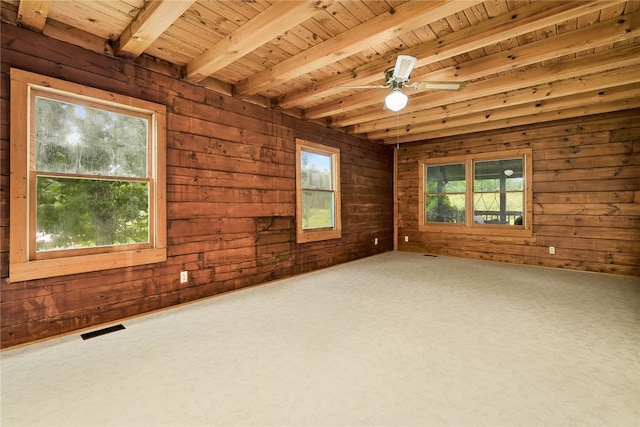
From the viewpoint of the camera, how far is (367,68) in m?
3.11

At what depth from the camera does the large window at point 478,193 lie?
17.1 feet

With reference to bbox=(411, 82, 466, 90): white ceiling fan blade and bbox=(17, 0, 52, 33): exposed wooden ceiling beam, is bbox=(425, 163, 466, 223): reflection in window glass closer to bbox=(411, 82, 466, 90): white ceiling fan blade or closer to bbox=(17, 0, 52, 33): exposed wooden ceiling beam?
bbox=(411, 82, 466, 90): white ceiling fan blade

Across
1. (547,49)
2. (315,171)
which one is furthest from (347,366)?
(315,171)

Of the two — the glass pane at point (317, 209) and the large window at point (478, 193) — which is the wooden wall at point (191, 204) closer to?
the glass pane at point (317, 209)

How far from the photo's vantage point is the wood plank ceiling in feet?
7.07

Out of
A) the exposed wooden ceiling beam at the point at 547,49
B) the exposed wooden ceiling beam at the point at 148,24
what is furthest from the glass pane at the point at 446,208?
the exposed wooden ceiling beam at the point at 148,24

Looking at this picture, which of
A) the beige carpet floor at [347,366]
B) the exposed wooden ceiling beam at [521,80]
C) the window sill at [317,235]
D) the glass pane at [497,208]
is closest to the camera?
the beige carpet floor at [347,366]

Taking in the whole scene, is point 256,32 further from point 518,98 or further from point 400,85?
point 518,98

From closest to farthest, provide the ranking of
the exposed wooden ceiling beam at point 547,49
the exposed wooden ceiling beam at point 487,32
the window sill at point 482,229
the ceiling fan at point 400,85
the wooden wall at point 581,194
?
the exposed wooden ceiling beam at point 487,32 → the exposed wooden ceiling beam at point 547,49 → the ceiling fan at point 400,85 → the wooden wall at point 581,194 → the window sill at point 482,229

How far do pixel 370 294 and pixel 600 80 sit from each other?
3527 mm

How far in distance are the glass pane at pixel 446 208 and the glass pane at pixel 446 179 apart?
14 centimetres

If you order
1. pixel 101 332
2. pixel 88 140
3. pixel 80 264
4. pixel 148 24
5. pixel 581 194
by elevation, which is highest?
pixel 148 24

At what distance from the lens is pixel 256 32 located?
233 centimetres

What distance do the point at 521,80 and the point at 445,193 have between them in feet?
9.96
